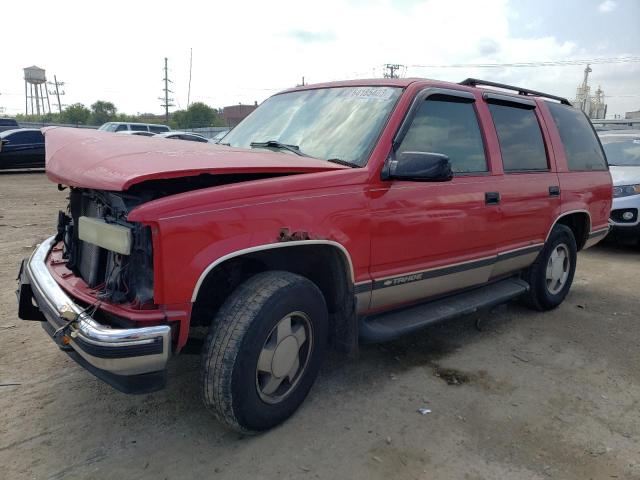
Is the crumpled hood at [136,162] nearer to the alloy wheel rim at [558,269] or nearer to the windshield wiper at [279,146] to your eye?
the windshield wiper at [279,146]

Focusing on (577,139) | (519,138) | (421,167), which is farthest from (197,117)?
(421,167)

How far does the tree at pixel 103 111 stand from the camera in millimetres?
70750

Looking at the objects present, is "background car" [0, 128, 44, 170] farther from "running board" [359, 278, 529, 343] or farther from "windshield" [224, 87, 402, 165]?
"running board" [359, 278, 529, 343]

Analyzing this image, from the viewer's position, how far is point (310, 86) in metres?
4.12

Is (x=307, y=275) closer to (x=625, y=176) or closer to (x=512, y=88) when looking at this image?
(x=512, y=88)

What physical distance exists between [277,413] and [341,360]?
1013 mm

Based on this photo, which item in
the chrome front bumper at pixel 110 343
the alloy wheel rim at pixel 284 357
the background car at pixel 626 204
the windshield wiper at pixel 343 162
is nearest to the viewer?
the chrome front bumper at pixel 110 343

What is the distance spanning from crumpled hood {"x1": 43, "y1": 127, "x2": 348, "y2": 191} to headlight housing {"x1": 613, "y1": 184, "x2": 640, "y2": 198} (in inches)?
253

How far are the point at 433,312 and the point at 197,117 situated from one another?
69570mm

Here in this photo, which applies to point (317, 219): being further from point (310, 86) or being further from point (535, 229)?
point (535, 229)

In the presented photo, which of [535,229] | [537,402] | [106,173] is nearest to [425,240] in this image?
[537,402]

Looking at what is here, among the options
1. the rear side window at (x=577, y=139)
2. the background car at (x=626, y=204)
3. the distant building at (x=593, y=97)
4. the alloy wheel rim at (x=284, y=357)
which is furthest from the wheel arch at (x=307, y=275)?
the distant building at (x=593, y=97)

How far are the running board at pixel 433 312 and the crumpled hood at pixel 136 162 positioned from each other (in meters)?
1.03

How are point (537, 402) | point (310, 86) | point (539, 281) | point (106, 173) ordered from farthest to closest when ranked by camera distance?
point (539, 281) → point (310, 86) → point (537, 402) → point (106, 173)
